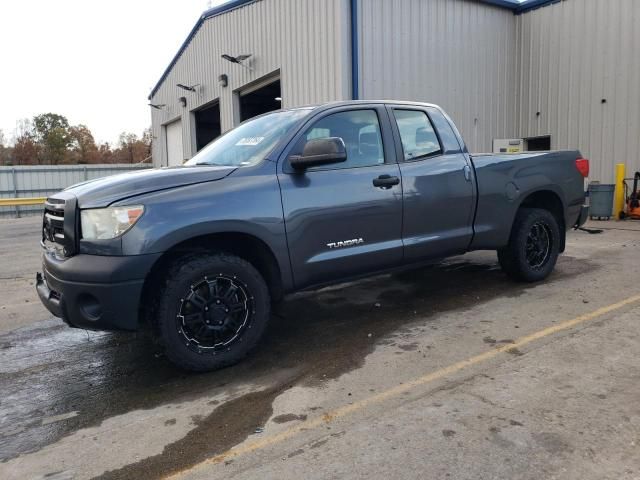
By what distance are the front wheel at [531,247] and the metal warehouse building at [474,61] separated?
6.92 meters

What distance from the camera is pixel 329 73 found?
39.6 feet

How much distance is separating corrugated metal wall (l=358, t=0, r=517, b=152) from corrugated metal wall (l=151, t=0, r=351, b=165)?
0.64 metres

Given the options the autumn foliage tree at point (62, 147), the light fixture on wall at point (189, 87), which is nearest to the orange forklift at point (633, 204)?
the light fixture on wall at point (189, 87)

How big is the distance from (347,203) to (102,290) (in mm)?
1903

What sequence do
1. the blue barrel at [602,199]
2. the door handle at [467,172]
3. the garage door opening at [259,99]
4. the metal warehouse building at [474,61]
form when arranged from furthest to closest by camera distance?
1. the garage door opening at [259,99]
2. the metal warehouse building at [474,61]
3. the blue barrel at [602,199]
4. the door handle at [467,172]

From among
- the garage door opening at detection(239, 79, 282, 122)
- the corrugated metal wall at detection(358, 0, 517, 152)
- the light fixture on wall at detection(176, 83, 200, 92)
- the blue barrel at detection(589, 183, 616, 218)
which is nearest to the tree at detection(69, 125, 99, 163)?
the light fixture on wall at detection(176, 83, 200, 92)

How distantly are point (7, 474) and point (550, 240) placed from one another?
5406 millimetres

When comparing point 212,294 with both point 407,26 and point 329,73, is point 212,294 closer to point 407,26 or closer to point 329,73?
point 329,73

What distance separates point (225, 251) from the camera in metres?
3.85

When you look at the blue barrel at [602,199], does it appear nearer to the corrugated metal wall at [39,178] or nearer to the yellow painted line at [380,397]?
the yellow painted line at [380,397]

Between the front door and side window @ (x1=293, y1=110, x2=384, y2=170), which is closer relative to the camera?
the front door

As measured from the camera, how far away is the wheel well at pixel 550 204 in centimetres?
585

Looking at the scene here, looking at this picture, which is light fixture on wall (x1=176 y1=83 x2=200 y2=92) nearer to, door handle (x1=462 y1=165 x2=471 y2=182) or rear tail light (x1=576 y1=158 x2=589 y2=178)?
rear tail light (x1=576 y1=158 x2=589 y2=178)

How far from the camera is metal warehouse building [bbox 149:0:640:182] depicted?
1209cm
